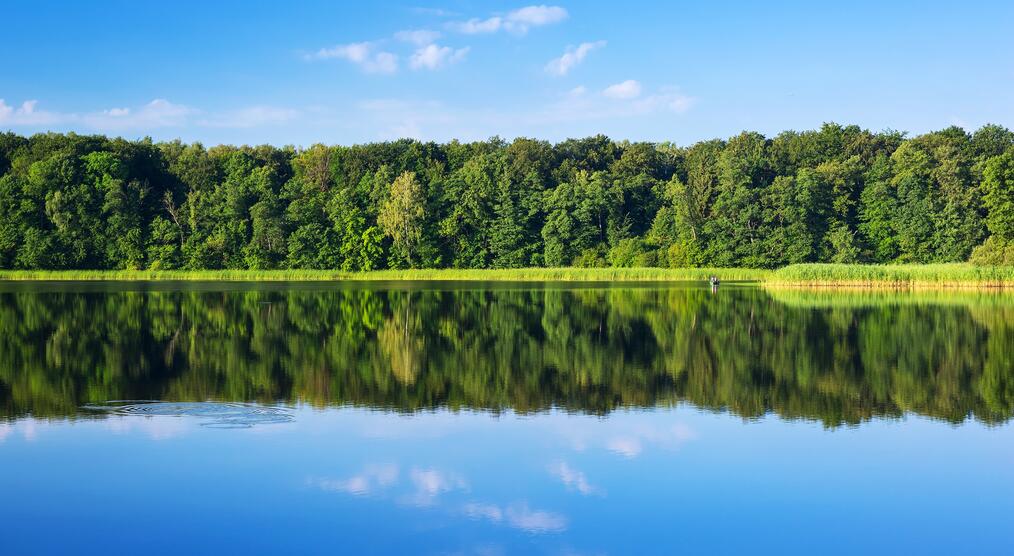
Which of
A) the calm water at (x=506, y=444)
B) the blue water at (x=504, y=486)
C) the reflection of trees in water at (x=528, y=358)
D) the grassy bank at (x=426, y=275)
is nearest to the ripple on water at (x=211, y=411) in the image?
the calm water at (x=506, y=444)

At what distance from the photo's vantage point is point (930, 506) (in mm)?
9359

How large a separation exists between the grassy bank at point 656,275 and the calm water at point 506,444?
29.4 metres

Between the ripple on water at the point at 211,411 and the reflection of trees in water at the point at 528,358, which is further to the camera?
the reflection of trees in water at the point at 528,358

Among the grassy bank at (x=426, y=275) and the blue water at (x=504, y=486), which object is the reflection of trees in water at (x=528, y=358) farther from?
the grassy bank at (x=426, y=275)

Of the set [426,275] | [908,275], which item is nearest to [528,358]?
[908,275]

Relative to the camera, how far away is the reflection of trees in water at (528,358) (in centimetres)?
1501

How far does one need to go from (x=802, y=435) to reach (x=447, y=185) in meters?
74.0

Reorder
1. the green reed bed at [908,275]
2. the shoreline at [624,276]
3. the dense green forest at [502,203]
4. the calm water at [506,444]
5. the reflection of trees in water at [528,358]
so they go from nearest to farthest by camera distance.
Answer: the calm water at [506,444] → the reflection of trees in water at [528,358] → the green reed bed at [908,275] → the shoreline at [624,276] → the dense green forest at [502,203]

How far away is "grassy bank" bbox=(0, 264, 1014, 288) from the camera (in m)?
51.7

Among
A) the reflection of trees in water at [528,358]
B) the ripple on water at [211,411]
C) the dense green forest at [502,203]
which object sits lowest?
the reflection of trees in water at [528,358]

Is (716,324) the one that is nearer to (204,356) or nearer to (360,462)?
(204,356)

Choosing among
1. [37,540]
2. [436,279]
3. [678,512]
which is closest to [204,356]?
[37,540]

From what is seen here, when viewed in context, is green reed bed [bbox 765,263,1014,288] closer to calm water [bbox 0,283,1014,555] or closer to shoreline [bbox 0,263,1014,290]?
shoreline [bbox 0,263,1014,290]

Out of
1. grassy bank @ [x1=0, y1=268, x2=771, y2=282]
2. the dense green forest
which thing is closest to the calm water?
grassy bank @ [x1=0, y1=268, x2=771, y2=282]
